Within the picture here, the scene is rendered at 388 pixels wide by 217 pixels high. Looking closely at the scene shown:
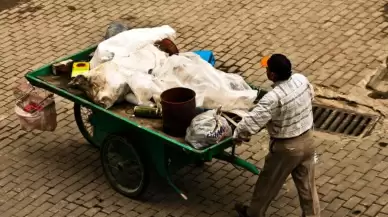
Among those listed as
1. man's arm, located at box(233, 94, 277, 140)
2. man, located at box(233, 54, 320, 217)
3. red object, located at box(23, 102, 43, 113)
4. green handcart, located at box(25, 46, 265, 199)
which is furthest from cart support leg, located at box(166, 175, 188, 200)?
red object, located at box(23, 102, 43, 113)

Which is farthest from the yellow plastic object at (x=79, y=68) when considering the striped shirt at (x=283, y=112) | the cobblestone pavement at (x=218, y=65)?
the striped shirt at (x=283, y=112)

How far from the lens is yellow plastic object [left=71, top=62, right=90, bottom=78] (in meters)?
8.59

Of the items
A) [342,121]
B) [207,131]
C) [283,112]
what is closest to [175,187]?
[207,131]

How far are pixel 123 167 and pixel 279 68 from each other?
2.08 m

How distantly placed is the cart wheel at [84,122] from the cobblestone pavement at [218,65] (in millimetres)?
128

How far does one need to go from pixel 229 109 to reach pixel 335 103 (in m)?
2.29

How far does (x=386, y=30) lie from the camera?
10992mm

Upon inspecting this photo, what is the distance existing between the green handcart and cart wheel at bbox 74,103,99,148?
0.38m

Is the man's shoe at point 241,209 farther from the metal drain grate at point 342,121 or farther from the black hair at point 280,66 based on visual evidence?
the metal drain grate at point 342,121

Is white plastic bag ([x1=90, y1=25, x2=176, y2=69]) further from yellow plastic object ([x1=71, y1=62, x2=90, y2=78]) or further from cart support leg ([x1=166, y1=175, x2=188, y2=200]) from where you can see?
cart support leg ([x1=166, y1=175, x2=188, y2=200])

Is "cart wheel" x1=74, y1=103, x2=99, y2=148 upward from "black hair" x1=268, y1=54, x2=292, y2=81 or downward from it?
downward

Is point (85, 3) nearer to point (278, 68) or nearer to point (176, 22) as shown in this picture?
point (176, 22)

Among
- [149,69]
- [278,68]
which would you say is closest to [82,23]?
[149,69]

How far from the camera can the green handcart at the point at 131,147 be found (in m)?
7.68
